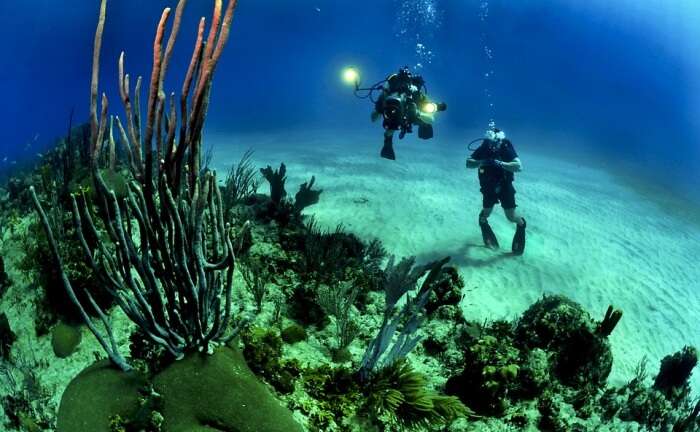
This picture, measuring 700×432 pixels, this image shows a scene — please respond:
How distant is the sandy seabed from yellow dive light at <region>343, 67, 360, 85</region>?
2.90 m

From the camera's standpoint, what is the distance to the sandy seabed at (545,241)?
21.4 feet

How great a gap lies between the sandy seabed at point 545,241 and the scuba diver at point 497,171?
0.72 meters

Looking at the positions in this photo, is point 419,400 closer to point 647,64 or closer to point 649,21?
point 647,64

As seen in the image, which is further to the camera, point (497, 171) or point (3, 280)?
point (497, 171)

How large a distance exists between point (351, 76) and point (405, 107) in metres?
1.32

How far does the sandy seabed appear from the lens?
6.51 m

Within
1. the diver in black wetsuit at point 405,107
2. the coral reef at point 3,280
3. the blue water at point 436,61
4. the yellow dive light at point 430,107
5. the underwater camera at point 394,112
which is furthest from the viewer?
the blue water at point 436,61

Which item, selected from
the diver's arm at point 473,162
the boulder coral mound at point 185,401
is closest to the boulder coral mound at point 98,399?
the boulder coral mound at point 185,401

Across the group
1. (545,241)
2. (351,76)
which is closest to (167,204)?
(351,76)

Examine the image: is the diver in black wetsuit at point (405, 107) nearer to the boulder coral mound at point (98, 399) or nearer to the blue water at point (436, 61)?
the boulder coral mound at point (98, 399)

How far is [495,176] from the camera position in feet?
26.5

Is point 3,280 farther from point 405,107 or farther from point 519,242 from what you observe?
point 519,242

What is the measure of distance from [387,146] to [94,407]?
7249 mm

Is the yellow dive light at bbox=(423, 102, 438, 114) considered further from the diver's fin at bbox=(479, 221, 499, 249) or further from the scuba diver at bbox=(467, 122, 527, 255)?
the diver's fin at bbox=(479, 221, 499, 249)
